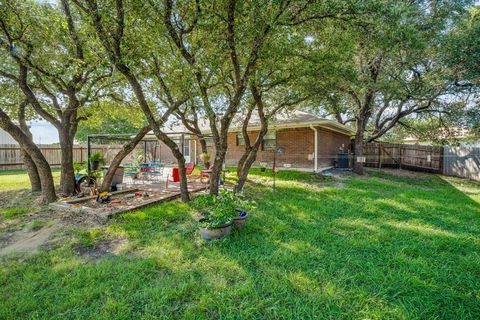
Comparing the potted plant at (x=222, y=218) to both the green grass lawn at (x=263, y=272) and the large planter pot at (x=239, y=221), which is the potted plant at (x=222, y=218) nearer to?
the large planter pot at (x=239, y=221)

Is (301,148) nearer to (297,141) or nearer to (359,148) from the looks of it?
(297,141)

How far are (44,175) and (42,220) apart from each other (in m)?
1.78

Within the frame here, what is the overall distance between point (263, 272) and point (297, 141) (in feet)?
32.8

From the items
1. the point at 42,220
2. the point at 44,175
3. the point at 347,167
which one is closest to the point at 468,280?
the point at 42,220

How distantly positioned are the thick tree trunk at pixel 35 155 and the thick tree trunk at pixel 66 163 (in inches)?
24.5

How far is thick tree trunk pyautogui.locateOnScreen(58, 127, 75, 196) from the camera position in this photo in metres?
7.19

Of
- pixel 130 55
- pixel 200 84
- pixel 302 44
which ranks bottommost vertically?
pixel 200 84

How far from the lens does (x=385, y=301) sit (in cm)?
236

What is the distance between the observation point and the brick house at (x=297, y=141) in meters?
11.6

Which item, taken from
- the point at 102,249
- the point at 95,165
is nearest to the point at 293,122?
the point at 95,165

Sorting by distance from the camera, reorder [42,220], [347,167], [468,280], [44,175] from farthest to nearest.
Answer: [347,167] → [44,175] → [42,220] → [468,280]

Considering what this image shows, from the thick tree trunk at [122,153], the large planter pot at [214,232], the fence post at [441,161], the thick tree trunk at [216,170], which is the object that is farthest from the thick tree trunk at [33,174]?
the fence post at [441,161]

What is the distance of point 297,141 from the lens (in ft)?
40.3

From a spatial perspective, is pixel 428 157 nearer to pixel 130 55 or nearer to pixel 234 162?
pixel 234 162
